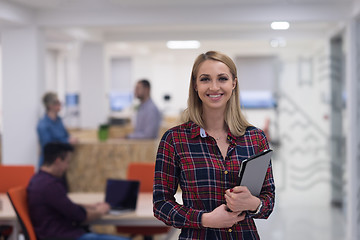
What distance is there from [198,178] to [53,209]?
6.91ft

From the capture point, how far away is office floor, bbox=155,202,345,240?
6109 mm

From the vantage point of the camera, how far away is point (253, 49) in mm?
14547

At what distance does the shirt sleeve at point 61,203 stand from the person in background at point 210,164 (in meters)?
1.89

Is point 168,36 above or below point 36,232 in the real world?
above

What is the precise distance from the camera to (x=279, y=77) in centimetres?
754

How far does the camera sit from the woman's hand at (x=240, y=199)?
1698 millimetres

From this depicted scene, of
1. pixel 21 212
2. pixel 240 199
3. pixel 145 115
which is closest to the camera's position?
pixel 240 199

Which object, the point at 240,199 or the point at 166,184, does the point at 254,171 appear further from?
the point at 166,184

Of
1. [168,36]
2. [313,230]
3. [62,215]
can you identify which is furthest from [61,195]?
[168,36]

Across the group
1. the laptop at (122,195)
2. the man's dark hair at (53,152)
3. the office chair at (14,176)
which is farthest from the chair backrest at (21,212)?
the office chair at (14,176)

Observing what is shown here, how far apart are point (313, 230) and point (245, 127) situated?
4.88 m

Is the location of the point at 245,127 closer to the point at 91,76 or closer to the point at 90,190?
the point at 90,190

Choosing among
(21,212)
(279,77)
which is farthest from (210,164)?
(279,77)

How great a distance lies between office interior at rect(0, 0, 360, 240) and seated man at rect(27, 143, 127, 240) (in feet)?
8.81
